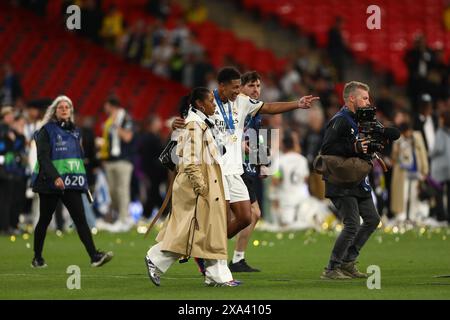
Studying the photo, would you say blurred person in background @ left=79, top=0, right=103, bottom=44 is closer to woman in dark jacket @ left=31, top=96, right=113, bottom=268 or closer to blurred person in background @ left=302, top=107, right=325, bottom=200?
blurred person in background @ left=302, top=107, right=325, bottom=200

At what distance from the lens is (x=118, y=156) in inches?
1017

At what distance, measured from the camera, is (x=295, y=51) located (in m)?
35.9

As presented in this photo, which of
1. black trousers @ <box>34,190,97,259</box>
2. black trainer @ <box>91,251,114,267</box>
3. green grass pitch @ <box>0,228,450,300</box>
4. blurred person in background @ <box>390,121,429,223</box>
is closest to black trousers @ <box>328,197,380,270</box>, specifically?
green grass pitch @ <box>0,228,450,300</box>

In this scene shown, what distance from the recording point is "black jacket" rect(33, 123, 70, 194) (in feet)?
53.4

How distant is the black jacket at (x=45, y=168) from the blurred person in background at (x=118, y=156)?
891 centimetres

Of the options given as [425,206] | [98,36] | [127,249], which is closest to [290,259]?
[127,249]

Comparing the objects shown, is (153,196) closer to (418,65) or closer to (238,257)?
(418,65)

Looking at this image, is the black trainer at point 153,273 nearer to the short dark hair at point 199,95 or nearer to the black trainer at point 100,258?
the short dark hair at point 199,95

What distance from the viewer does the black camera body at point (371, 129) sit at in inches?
553

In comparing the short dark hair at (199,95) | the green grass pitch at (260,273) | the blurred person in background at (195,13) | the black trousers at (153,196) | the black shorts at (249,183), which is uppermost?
the blurred person in background at (195,13)

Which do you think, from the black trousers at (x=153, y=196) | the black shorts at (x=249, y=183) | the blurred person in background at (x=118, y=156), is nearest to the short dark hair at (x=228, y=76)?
the black shorts at (x=249, y=183)

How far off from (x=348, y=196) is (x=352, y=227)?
0.36 metres

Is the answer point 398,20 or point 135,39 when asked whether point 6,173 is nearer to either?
point 135,39

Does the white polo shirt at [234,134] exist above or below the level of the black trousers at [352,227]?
above
